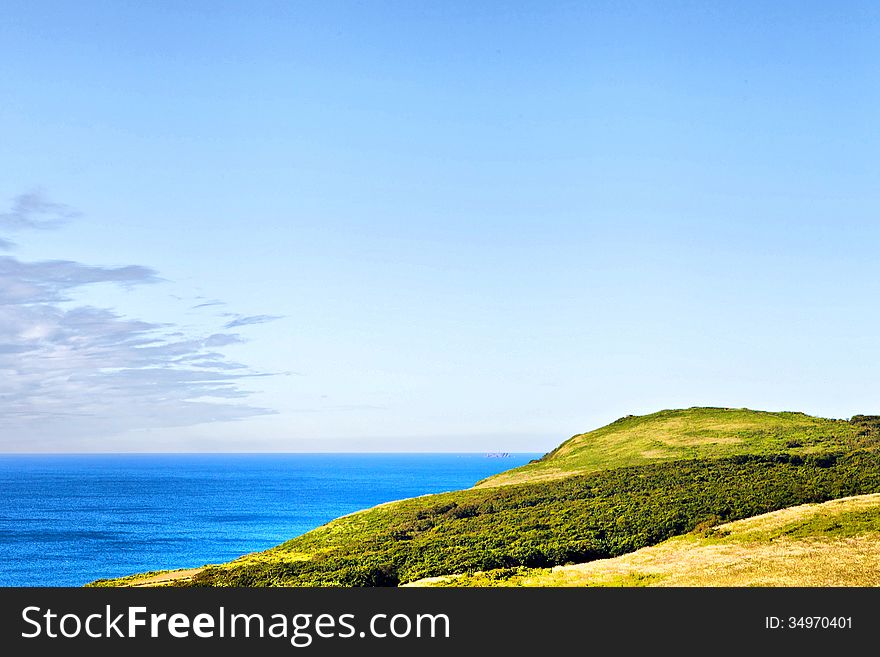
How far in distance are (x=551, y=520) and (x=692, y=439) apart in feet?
122

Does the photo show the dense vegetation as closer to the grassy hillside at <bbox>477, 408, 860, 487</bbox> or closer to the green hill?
the green hill

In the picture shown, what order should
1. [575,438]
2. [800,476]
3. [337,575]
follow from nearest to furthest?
[337,575]
[800,476]
[575,438]

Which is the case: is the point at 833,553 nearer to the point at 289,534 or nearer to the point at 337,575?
the point at 337,575

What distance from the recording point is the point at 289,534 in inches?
5404

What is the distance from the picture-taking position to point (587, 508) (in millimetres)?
62844

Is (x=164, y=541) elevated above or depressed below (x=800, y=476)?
below

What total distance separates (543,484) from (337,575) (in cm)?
3202

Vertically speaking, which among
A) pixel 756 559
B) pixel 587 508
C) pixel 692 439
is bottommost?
pixel 756 559

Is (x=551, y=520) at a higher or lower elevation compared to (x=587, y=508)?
lower

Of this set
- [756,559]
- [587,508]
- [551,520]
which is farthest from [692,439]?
[756,559]

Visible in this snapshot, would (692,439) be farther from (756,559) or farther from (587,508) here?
(756,559)

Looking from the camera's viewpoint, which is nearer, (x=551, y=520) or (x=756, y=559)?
(x=756, y=559)
